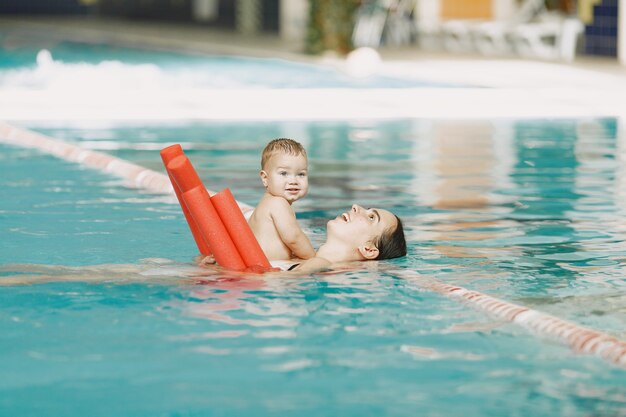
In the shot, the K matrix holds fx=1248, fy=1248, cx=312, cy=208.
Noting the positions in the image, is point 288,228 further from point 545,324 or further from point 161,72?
point 161,72

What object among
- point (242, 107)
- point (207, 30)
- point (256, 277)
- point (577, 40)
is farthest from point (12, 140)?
point (207, 30)

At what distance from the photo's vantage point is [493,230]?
5.93m

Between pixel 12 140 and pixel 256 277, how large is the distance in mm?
6116

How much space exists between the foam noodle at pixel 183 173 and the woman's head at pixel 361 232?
57cm

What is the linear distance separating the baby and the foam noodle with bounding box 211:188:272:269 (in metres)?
0.12

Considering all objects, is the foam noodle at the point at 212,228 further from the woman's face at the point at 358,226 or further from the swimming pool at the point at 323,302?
the woman's face at the point at 358,226

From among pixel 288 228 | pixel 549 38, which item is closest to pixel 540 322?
pixel 288 228

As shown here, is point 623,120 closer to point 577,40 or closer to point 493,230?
point 493,230

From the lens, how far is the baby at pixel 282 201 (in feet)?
15.1

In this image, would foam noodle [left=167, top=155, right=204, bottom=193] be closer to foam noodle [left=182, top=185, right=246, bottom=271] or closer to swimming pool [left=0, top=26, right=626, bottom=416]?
foam noodle [left=182, top=185, right=246, bottom=271]

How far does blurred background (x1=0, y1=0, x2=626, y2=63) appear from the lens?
17891mm

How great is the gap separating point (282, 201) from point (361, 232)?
0.35 meters

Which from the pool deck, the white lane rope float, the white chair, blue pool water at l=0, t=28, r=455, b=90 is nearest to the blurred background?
the white chair

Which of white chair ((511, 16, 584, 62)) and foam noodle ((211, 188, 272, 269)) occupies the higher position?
white chair ((511, 16, 584, 62))
